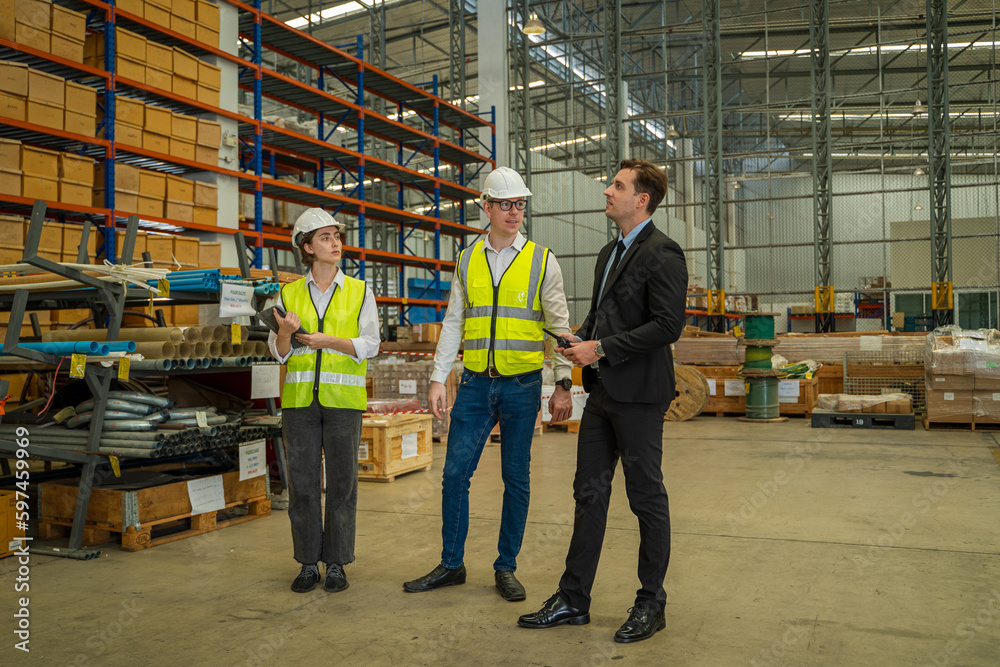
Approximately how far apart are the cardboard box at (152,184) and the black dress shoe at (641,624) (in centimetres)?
890

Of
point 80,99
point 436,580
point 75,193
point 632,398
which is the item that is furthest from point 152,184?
point 632,398

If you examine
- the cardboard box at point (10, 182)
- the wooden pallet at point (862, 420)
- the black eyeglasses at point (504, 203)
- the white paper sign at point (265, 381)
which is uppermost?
the cardboard box at point (10, 182)

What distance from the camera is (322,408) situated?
12.3ft

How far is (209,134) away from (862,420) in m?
9.76

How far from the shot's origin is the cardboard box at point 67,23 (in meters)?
8.52

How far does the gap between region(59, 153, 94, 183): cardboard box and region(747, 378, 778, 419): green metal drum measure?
9.02 meters

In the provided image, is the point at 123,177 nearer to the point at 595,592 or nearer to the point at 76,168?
the point at 76,168

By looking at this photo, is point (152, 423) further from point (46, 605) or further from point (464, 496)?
point (464, 496)

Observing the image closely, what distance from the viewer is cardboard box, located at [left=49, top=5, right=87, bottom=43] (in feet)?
28.0

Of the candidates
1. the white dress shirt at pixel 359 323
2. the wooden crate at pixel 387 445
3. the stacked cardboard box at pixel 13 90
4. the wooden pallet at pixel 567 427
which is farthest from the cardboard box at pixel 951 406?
the stacked cardboard box at pixel 13 90

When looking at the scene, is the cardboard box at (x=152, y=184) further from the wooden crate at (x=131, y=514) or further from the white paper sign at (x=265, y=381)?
the wooden crate at (x=131, y=514)

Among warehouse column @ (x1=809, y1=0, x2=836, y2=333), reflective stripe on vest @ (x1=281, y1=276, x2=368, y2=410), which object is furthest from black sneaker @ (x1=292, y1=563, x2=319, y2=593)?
warehouse column @ (x1=809, y1=0, x2=836, y2=333)

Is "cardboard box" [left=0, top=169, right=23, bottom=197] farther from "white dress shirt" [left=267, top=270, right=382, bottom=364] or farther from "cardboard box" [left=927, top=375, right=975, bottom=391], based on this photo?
"cardboard box" [left=927, top=375, right=975, bottom=391]

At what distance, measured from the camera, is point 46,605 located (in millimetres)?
3488
